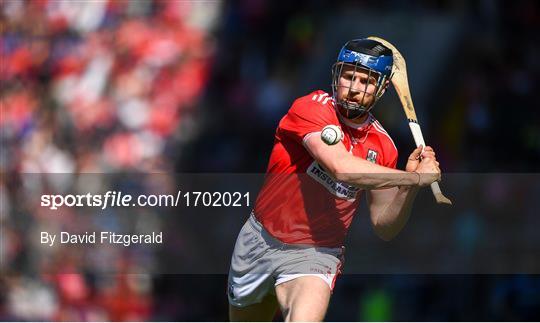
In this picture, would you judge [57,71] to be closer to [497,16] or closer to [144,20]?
[144,20]

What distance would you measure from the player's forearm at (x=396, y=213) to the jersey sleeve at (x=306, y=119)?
13.0 inches

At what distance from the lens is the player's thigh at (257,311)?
361 centimetres

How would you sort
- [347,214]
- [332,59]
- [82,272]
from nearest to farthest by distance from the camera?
1. [347,214]
2. [82,272]
3. [332,59]

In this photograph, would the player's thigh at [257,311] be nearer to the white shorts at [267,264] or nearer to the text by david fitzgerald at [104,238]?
the white shorts at [267,264]

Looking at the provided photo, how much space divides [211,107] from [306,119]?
2.60 meters

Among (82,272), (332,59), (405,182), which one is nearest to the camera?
(405,182)

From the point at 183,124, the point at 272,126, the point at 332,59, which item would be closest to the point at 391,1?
the point at 332,59

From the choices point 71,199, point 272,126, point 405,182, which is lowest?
point 71,199

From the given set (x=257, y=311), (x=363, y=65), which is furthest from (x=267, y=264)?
(x=363, y=65)

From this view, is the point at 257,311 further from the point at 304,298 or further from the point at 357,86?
the point at 357,86

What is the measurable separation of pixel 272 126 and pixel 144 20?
3.37ft

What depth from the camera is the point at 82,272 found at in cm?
538
